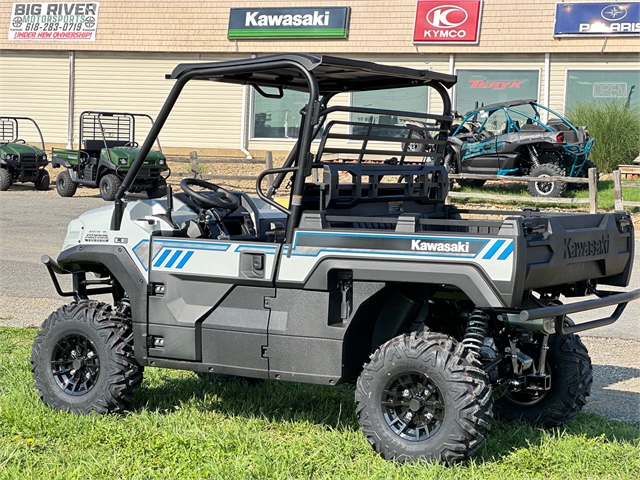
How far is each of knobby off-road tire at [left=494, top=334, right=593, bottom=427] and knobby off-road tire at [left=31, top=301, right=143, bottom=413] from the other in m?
2.32

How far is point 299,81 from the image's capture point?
20.2ft

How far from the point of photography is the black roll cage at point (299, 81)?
504 centimetres

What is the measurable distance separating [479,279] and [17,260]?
32.1 ft

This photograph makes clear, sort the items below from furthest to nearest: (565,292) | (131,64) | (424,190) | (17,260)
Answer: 1. (131,64)
2. (17,260)
3. (424,190)
4. (565,292)

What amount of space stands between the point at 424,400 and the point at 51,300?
245 inches

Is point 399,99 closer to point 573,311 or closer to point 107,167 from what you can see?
point 107,167

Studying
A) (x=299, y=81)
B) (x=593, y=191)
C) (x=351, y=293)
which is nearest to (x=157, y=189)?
(x=593, y=191)

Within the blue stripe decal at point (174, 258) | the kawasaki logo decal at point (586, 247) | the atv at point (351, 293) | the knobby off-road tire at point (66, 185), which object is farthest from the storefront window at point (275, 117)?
the kawasaki logo decal at point (586, 247)

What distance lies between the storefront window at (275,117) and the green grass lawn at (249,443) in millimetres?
20985

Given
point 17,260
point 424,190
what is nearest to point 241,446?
point 424,190

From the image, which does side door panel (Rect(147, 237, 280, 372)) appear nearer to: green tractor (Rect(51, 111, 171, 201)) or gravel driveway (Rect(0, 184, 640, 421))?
gravel driveway (Rect(0, 184, 640, 421))

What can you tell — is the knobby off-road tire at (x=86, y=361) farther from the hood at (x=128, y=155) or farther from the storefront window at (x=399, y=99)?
the storefront window at (x=399, y=99)

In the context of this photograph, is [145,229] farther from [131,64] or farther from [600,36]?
[131,64]

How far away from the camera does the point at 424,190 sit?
19.4 ft
